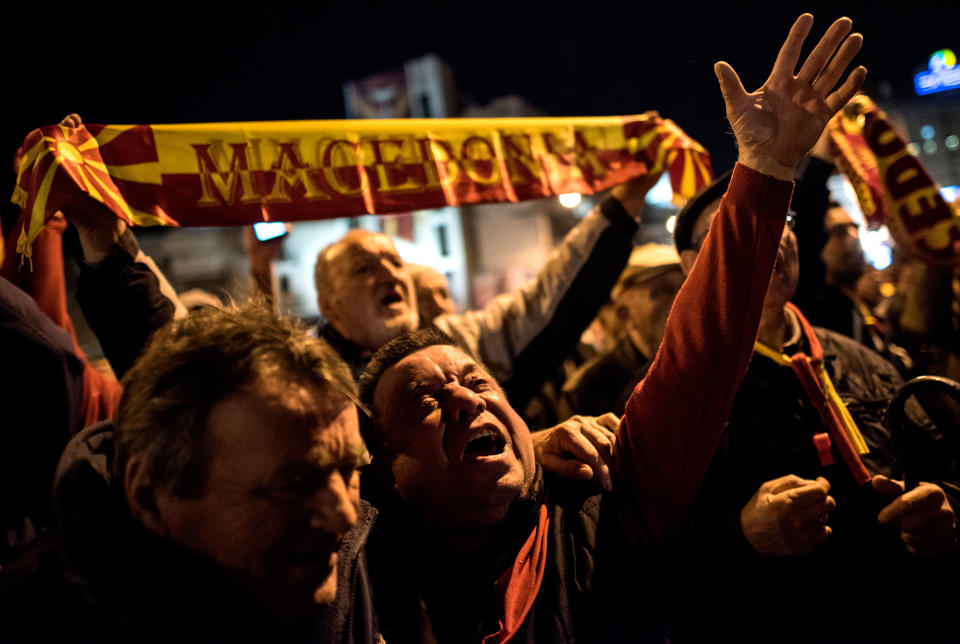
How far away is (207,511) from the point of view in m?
1.23

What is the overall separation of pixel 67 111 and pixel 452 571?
230cm

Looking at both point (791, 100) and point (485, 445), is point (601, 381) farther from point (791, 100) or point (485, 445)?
point (791, 100)

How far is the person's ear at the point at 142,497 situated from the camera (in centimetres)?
125

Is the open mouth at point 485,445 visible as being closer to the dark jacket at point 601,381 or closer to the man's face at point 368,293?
the man's face at point 368,293

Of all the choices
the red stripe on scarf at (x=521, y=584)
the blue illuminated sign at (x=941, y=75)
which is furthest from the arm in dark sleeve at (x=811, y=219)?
the blue illuminated sign at (x=941, y=75)

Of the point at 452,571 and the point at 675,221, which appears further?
the point at 675,221

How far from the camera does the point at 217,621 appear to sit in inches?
48.2

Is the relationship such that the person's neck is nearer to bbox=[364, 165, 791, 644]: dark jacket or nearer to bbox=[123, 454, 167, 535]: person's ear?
bbox=[364, 165, 791, 644]: dark jacket

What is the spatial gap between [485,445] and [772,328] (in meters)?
1.21

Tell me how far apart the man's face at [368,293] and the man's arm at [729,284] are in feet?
5.38

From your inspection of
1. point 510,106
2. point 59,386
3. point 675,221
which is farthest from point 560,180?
point 510,106

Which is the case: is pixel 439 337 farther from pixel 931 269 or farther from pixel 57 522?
pixel 931 269

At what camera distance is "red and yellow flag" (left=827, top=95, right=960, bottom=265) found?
3.28 metres

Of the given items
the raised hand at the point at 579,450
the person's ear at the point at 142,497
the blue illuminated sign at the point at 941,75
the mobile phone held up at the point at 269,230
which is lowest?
the raised hand at the point at 579,450
